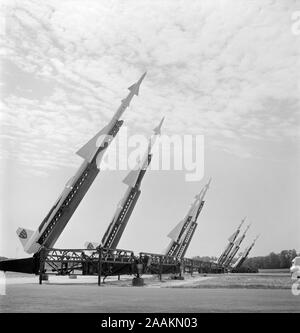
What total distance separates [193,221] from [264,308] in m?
30.9

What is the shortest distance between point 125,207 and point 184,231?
46.2ft

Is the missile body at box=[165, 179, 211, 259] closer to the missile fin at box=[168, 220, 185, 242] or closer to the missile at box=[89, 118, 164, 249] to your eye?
the missile fin at box=[168, 220, 185, 242]

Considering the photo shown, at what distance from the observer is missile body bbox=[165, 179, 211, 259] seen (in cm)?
3572

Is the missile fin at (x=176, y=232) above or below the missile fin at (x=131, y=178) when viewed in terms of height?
below

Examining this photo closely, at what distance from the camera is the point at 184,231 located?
122 ft

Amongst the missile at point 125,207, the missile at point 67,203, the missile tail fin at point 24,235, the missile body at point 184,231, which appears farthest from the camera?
the missile body at point 184,231

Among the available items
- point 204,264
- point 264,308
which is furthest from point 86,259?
point 204,264

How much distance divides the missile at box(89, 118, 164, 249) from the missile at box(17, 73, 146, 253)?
11.1 ft

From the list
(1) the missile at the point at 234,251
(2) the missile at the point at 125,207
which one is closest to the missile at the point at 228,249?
(1) the missile at the point at 234,251

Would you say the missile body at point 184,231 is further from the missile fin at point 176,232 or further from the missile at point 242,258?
the missile at point 242,258

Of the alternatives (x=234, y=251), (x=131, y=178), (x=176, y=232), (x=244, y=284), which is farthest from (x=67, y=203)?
(x=234, y=251)

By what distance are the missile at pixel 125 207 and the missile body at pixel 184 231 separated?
11301 mm

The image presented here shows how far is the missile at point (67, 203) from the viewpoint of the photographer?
19938 millimetres
